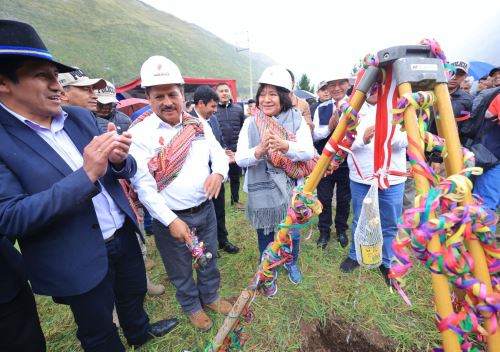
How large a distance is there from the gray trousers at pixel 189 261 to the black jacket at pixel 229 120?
2844 millimetres

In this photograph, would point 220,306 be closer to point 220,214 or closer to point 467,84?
point 220,214

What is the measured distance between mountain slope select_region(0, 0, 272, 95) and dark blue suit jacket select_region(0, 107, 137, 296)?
39.6m

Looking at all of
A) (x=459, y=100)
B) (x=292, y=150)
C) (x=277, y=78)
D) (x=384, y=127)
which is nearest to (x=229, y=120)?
(x=277, y=78)

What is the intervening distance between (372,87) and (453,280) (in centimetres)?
77

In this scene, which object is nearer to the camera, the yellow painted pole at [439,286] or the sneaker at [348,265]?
the yellow painted pole at [439,286]

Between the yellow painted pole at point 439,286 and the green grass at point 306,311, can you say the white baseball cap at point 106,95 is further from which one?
the yellow painted pole at point 439,286

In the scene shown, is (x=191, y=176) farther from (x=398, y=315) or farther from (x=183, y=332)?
(x=398, y=315)

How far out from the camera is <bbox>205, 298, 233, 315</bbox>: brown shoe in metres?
2.52

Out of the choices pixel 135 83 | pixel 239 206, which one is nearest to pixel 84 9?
pixel 135 83

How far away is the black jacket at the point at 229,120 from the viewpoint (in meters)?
4.95

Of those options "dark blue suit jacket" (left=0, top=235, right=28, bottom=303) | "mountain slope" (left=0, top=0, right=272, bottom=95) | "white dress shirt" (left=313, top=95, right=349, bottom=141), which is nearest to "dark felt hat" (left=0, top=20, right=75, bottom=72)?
"dark blue suit jacket" (left=0, top=235, right=28, bottom=303)

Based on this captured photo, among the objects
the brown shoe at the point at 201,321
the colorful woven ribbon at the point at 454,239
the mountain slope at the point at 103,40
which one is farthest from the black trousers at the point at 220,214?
the mountain slope at the point at 103,40

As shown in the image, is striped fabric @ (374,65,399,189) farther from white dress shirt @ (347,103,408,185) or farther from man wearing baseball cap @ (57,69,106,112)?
man wearing baseball cap @ (57,69,106,112)

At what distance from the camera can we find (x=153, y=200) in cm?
184
